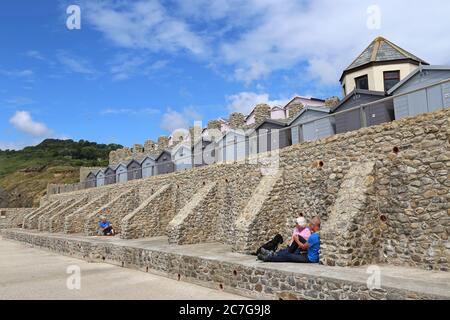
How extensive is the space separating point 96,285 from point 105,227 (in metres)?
10.4

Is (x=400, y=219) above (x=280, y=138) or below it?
below

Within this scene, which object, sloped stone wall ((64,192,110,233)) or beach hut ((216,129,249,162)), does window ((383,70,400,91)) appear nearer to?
beach hut ((216,129,249,162))

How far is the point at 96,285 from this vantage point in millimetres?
9984

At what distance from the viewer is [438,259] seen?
746 centimetres

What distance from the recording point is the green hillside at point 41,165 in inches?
2292

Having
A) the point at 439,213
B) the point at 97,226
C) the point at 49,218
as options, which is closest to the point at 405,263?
the point at 439,213

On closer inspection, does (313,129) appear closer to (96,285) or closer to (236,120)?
(96,285)

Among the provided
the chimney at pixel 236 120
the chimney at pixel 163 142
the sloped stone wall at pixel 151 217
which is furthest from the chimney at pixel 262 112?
the chimney at pixel 163 142

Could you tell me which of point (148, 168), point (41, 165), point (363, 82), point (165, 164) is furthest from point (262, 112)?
point (41, 165)

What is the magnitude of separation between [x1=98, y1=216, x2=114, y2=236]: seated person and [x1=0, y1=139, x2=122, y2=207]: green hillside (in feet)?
119
